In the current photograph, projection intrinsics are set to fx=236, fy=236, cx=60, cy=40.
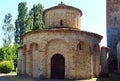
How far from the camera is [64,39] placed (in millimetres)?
23109

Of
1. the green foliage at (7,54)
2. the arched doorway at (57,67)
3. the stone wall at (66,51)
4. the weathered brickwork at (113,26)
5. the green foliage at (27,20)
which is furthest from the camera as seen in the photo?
the green foliage at (27,20)

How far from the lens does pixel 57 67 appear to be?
2375 centimetres

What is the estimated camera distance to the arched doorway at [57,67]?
23.5 meters

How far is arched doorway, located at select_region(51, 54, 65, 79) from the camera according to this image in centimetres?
2350

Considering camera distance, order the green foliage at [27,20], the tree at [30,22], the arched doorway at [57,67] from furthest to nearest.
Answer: the tree at [30,22] < the green foliage at [27,20] < the arched doorway at [57,67]

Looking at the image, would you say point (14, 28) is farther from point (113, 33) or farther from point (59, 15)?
point (59, 15)

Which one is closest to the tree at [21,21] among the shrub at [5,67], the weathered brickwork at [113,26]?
the shrub at [5,67]

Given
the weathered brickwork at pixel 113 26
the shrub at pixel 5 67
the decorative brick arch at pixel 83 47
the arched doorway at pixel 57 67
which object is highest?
the weathered brickwork at pixel 113 26

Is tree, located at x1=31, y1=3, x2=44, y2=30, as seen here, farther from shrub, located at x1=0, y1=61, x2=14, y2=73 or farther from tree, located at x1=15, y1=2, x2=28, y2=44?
shrub, located at x1=0, y1=61, x2=14, y2=73

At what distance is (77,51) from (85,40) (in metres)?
1.51

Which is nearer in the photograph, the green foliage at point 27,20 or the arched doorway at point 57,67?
the arched doorway at point 57,67

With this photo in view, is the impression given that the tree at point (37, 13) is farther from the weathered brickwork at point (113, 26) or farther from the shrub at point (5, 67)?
the weathered brickwork at point (113, 26)

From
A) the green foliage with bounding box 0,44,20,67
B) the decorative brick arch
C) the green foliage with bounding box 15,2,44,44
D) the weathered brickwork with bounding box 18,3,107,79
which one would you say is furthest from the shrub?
the decorative brick arch

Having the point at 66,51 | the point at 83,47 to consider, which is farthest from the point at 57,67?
the point at 83,47
